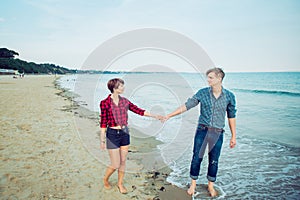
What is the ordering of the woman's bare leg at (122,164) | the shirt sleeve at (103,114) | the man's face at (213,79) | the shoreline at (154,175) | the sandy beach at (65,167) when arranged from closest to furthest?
1. the shirt sleeve at (103,114)
2. the man's face at (213,79)
3. the woman's bare leg at (122,164)
4. the sandy beach at (65,167)
5. the shoreline at (154,175)

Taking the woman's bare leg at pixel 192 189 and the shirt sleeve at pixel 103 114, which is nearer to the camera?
the shirt sleeve at pixel 103 114

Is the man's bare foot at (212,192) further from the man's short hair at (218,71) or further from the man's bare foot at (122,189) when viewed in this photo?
the man's short hair at (218,71)

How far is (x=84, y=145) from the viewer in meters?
5.98

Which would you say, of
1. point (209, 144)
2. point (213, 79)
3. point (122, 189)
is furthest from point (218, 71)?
point (122, 189)

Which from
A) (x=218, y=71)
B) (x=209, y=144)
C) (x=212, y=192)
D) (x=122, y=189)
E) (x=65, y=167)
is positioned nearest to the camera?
(x=218, y=71)

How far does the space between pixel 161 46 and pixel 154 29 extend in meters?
0.48

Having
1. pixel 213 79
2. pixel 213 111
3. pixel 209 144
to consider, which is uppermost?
pixel 213 79

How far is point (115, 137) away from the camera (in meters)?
3.18

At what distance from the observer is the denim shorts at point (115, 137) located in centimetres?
317

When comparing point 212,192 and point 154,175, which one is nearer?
point 212,192

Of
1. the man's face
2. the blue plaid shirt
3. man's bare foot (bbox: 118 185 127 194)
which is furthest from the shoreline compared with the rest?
the man's face

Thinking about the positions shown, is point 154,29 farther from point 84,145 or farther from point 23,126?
point 23,126

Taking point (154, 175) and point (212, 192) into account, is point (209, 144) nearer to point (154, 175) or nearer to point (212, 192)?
point (212, 192)

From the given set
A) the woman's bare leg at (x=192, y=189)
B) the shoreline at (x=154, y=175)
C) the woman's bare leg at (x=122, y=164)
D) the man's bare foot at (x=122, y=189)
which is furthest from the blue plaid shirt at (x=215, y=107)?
the man's bare foot at (x=122, y=189)
